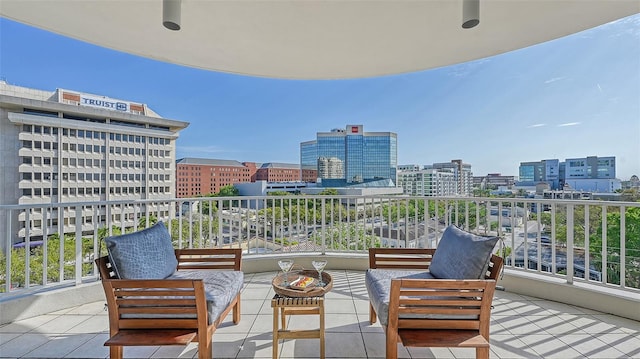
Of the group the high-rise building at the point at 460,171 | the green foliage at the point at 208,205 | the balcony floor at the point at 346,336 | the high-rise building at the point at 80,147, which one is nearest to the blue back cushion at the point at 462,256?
the balcony floor at the point at 346,336

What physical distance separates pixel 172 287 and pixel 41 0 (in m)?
2.61

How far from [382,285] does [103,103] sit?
101ft

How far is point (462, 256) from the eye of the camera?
1.84 metres

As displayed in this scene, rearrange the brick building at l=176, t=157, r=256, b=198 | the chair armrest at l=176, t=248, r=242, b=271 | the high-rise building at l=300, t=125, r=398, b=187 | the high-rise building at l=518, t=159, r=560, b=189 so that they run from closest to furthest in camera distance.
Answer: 1. the chair armrest at l=176, t=248, r=242, b=271
2. the high-rise building at l=518, t=159, r=560, b=189
3. the high-rise building at l=300, t=125, r=398, b=187
4. the brick building at l=176, t=157, r=256, b=198

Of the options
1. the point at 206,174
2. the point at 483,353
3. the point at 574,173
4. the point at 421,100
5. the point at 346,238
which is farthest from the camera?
the point at 206,174

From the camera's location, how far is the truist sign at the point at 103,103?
2289 centimetres

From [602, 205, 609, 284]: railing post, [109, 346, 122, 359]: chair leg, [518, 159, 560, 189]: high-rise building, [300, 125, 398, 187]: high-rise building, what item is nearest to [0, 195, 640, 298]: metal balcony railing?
[602, 205, 609, 284]: railing post

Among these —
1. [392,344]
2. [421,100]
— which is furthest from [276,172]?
[392,344]

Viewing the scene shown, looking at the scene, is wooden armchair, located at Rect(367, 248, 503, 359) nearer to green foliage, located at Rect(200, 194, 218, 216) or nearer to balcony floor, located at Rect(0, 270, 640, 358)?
Answer: balcony floor, located at Rect(0, 270, 640, 358)

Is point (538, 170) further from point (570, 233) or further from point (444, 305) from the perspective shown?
point (444, 305)

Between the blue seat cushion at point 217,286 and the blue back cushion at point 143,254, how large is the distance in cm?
16

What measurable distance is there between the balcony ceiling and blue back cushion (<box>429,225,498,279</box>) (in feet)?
6.49

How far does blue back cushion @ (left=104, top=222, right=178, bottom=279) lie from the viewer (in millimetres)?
1734

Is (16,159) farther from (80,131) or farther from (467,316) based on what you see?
(467,316)
